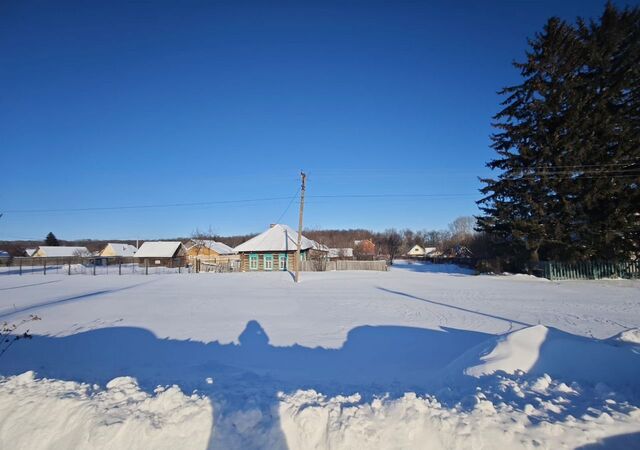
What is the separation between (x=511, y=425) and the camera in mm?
3160

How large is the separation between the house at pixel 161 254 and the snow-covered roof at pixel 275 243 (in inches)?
1056

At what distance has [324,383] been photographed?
5.05m

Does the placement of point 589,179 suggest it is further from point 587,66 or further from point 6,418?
point 6,418

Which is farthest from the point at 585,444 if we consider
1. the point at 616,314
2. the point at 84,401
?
the point at 616,314

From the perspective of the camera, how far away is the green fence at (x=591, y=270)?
22.8 metres

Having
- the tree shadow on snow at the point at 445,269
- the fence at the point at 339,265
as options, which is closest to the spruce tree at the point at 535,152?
the tree shadow on snow at the point at 445,269

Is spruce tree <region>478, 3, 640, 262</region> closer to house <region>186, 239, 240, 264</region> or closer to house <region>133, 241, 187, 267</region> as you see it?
house <region>186, 239, 240, 264</region>

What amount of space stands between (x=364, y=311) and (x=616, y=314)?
8302 mm

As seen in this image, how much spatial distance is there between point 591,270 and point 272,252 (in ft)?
96.8

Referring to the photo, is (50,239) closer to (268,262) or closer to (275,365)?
(268,262)

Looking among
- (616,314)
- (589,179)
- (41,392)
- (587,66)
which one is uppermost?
(587,66)

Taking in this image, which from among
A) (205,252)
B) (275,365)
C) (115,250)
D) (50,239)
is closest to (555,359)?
(275,365)

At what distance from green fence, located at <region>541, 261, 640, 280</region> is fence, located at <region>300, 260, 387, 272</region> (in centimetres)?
1670

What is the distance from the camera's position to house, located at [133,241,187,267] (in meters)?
61.2
